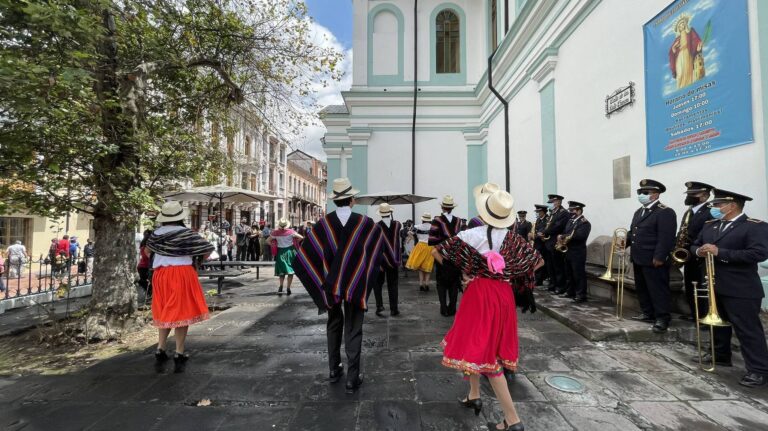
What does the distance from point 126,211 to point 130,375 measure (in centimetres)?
235

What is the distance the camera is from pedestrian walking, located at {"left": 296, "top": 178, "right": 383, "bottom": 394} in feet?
11.5

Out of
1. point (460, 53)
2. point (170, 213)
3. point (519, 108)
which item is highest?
point (460, 53)

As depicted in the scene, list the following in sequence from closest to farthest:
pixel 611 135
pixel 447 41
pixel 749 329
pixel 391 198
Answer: pixel 749 329 < pixel 611 135 < pixel 391 198 < pixel 447 41

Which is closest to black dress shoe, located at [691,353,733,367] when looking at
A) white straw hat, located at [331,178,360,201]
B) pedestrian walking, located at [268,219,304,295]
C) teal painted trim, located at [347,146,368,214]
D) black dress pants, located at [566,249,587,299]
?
black dress pants, located at [566,249,587,299]

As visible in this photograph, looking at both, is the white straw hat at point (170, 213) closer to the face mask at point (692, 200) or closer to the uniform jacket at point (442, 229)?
the uniform jacket at point (442, 229)

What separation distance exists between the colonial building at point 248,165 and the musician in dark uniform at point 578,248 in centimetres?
580

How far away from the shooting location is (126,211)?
5137mm

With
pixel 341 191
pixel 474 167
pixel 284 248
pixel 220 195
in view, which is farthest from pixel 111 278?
pixel 474 167

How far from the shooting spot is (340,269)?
3.49 metres

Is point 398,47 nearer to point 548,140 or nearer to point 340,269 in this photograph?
point 548,140

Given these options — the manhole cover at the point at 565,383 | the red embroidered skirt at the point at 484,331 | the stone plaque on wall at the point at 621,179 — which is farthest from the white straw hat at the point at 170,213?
the stone plaque on wall at the point at 621,179

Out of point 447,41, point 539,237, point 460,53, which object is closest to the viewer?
point 539,237

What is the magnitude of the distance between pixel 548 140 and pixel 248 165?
7.56 meters

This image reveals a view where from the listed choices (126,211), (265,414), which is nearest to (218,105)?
(126,211)
